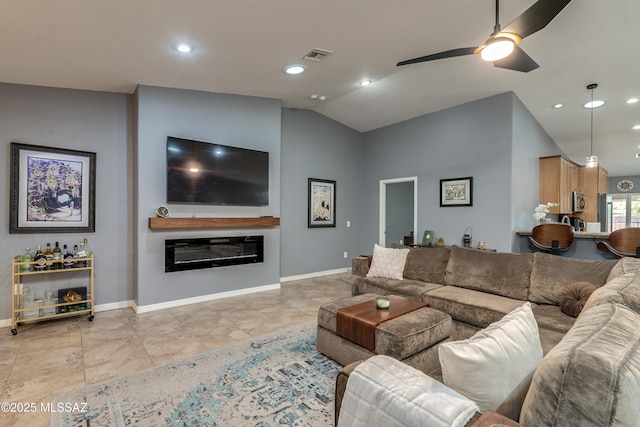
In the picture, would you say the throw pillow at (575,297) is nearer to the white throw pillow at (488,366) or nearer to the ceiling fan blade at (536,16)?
the white throw pillow at (488,366)

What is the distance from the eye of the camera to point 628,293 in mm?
1659

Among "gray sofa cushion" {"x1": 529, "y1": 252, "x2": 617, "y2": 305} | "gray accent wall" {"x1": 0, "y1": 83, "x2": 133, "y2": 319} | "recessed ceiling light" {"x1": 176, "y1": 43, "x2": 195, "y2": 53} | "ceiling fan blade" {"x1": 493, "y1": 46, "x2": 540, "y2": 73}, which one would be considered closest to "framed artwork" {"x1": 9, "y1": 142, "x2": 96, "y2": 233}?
"gray accent wall" {"x1": 0, "y1": 83, "x2": 133, "y2": 319}

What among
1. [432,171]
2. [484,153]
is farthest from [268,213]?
[484,153]

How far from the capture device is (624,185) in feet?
31.3

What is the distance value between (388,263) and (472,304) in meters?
1.24

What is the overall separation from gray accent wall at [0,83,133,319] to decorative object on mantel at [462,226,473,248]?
4970 mm

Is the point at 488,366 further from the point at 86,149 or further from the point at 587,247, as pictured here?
the point at 86,149

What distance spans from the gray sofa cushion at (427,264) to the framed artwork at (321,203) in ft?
7.71

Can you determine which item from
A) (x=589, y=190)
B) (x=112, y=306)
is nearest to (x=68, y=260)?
(x=112, y=306)

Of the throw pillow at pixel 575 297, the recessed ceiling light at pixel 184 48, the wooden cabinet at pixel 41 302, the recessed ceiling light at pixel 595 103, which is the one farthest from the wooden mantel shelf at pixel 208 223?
the recessed ceiling light at pixel 595 103

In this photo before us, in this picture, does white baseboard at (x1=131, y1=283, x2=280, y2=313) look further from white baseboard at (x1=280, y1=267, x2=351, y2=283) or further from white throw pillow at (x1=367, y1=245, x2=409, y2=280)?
white throw pillow at (x1=367, y1=245, x2=409, y2=280)

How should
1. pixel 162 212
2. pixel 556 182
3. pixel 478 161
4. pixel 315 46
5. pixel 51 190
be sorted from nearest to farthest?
pixel 315 46, pixel 51 190, pixel 162 212, pixel 478 161, pixel 556 182

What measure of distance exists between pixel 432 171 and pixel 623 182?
8.54m

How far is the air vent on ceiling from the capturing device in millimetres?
3186
